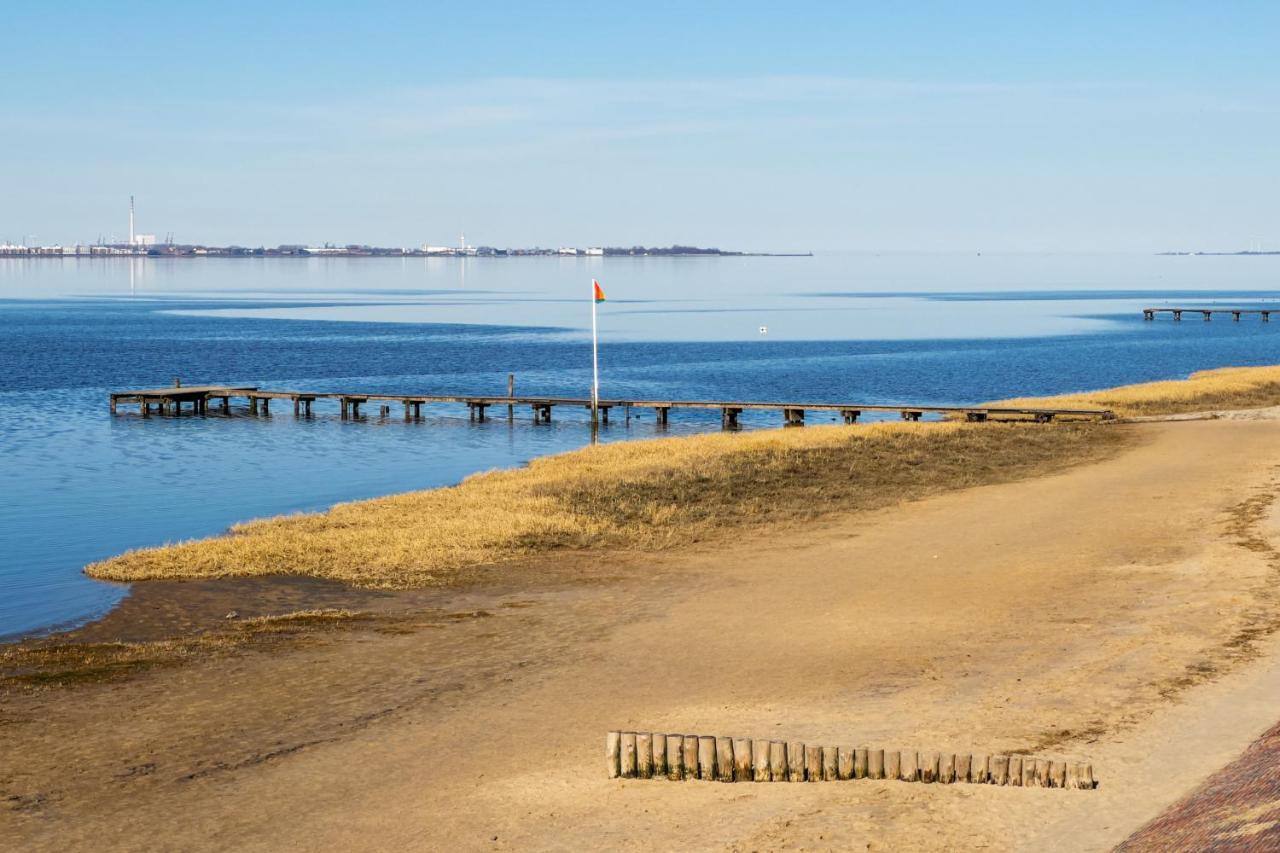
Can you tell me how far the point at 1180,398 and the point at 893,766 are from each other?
1993 inches

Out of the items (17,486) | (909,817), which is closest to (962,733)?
(909,817)

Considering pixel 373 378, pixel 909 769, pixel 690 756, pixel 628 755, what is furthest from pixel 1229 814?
pixel 373 378

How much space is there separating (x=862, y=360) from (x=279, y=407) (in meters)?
52.1

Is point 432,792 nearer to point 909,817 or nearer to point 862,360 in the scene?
point 909,817

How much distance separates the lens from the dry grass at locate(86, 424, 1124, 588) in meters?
27.7

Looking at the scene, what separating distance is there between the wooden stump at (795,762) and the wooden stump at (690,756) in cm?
97

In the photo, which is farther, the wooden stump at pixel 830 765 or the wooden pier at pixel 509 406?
the wooden pier at pixel 509 406

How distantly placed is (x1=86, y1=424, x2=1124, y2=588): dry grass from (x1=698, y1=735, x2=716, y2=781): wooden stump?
11953 mm

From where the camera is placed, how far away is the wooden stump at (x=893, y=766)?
1450cm

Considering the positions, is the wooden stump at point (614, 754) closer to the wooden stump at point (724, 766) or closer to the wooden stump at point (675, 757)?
the wooden stump at point (675, 757)

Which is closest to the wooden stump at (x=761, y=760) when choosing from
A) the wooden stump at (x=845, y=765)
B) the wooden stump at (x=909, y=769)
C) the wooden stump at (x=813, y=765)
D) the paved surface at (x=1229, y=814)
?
the wooden stump at (x=813, y=765)

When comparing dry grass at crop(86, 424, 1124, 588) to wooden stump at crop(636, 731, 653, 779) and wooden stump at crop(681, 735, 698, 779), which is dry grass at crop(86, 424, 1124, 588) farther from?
wooden stump at crop(681, 735, 698, 779)

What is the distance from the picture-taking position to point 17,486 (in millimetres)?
42875

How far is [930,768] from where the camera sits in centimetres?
1441
